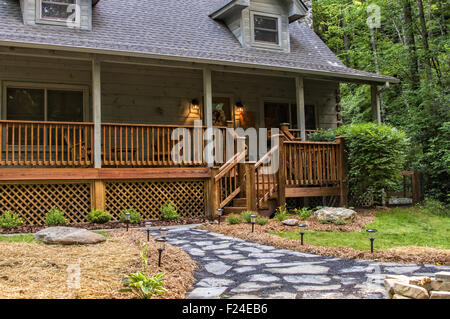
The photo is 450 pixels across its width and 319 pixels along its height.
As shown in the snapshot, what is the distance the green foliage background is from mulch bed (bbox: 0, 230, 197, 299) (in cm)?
881

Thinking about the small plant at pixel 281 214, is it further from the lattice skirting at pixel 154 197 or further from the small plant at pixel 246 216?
the lattice skirting at pixel 154 197

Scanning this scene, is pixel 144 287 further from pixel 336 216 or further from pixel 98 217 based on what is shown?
pixel 98 217

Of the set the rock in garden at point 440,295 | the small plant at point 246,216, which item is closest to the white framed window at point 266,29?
the small plant at point 246,216

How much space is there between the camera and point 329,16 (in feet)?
82.8

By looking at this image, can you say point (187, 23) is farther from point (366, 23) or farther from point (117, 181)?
point (366, 23)

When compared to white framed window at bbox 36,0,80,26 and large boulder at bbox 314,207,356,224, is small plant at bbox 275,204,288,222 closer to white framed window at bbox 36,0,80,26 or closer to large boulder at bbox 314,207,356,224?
large boulder at bbox 314,207,356,224

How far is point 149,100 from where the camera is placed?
12320 mm

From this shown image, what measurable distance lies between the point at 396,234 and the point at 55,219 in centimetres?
622

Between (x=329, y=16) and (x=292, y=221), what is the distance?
19.7 m

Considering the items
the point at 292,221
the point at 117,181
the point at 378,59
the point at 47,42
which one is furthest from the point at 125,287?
the point at 378,59

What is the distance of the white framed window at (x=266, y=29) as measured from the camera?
1316 centimetres

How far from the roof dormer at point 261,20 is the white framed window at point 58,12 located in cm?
426

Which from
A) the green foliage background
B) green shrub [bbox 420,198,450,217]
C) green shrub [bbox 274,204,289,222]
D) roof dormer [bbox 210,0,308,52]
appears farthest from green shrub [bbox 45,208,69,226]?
the green foliage background

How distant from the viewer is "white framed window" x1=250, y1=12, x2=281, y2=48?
43.2ft
